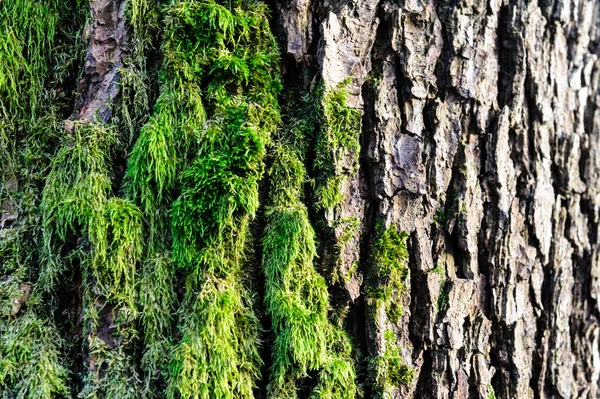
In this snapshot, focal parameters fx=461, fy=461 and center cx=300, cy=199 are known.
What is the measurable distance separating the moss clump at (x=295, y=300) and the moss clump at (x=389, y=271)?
0.19 m

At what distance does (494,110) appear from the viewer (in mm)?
1914

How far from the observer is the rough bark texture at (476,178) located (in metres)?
1.73

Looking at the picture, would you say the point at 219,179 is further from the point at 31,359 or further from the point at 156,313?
the point at 31,359

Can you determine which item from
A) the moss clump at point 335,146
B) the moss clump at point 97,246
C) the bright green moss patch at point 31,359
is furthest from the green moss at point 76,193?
the moss clump at point 335,146

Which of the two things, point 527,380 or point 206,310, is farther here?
point 527,380

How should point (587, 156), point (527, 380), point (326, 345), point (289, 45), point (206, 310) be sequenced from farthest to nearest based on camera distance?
point (587, 156), point (527, 380), point (289, 45), point (326, 345), point (206, 310)

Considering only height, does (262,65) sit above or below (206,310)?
above

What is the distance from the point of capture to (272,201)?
167 cm

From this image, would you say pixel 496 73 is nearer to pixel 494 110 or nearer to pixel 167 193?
pixel 494 110

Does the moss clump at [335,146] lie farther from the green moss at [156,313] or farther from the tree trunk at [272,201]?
the green moss at [156,313]

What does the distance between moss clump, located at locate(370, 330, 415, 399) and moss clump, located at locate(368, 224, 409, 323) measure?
93mm

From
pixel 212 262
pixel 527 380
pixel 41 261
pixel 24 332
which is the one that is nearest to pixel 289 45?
pixel 212 262

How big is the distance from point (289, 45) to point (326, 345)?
1110mm

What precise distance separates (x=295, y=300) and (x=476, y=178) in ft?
2.92
